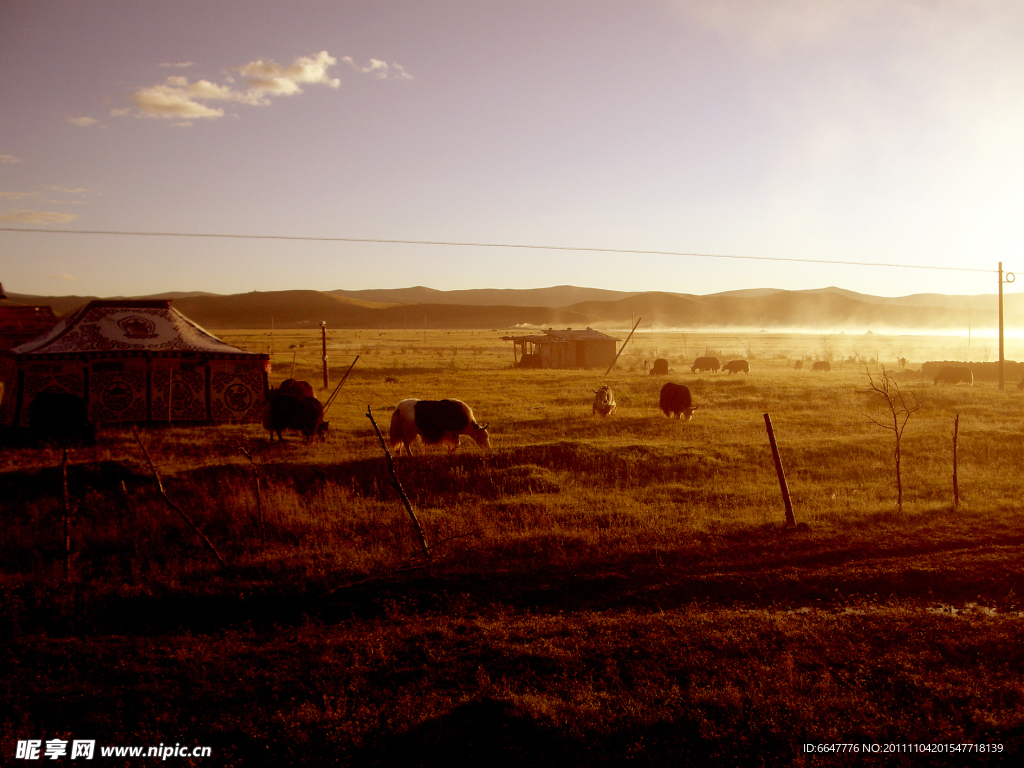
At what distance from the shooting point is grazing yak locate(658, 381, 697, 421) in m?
21.3

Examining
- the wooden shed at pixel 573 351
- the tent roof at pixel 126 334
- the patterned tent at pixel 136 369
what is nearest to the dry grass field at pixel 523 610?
the patterned tent at pixel 136 369

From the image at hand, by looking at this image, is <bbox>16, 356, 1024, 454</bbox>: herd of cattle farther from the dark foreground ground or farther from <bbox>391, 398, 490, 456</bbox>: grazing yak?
the dark foreground ground

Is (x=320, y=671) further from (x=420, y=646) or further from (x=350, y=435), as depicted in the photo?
(x=350, y=435)

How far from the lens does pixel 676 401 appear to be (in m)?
21.3

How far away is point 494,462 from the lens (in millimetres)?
13422

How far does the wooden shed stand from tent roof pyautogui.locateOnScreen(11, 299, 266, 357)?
2761 cm

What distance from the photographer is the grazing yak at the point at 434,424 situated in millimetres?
15562

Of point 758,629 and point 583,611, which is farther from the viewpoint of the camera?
point 583,611

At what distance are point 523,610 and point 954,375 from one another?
34.6 m

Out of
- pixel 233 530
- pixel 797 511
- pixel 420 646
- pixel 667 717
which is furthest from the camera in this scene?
pixel 797 511

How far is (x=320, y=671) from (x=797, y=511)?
24.8 feet

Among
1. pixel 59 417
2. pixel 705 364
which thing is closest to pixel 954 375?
pixel 705 364

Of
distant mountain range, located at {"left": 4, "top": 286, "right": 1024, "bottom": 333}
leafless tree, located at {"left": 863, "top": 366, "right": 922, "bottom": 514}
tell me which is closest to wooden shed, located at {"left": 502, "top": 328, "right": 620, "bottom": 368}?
leafless tree, located at {"left": 863, "top": 366, "right": 922, "bottom": 514}

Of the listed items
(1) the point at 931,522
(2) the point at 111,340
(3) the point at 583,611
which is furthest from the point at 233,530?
(2) the point at 111,340
